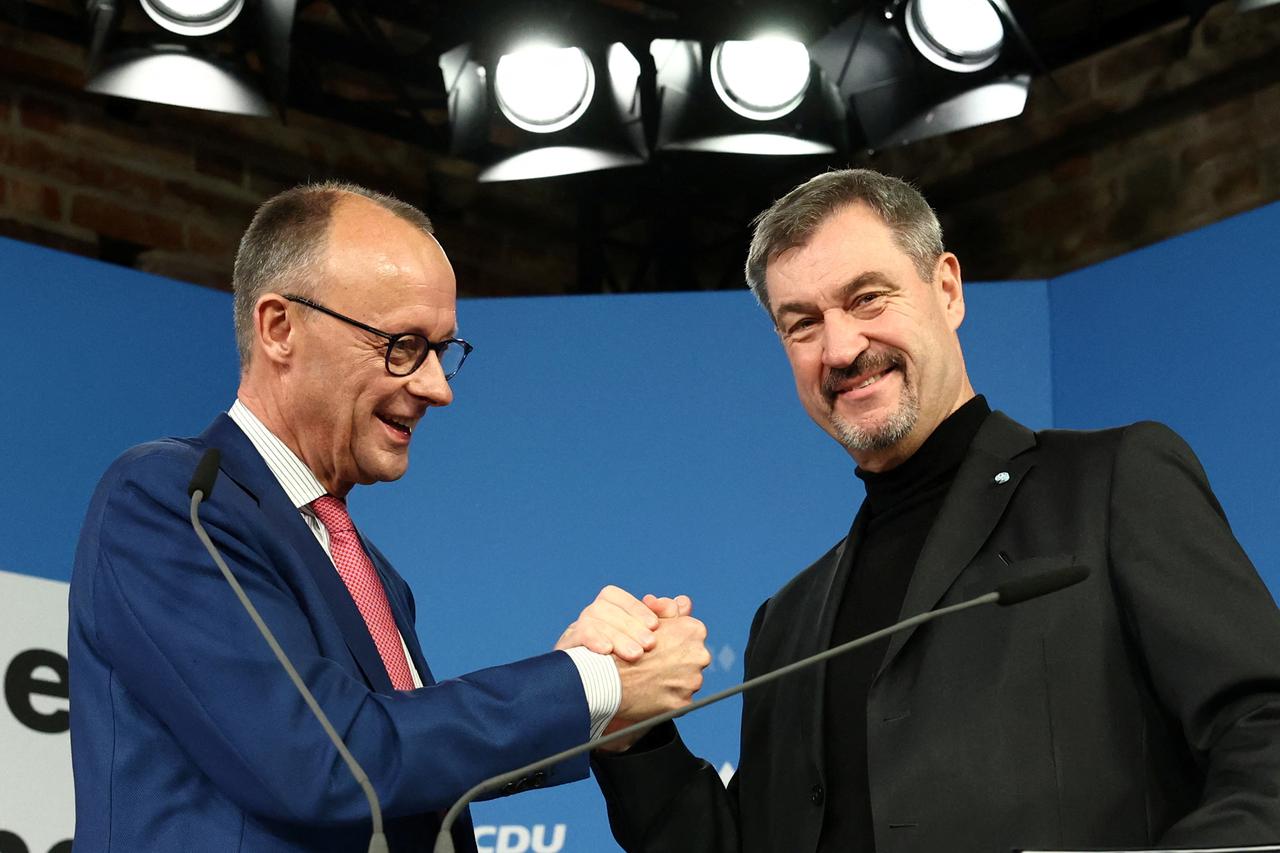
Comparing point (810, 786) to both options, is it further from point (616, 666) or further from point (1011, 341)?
point (1011, 341)

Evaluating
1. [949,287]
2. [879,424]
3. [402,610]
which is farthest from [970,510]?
[402,610]

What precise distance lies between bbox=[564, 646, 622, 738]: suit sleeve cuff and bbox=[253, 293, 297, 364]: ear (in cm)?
58

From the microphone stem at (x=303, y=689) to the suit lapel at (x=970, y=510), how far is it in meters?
0.73

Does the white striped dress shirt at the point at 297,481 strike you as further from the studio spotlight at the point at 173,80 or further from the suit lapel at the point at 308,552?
the studio spotlight at the point at 173,80

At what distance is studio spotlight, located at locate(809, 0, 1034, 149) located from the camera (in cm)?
409

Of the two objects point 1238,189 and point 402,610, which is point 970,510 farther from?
point 1238,189

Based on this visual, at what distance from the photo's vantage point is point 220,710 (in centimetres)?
177

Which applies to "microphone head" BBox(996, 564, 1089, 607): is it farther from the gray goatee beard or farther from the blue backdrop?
the blue backdrop

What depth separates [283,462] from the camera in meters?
2.17

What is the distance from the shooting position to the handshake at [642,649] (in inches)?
79.5

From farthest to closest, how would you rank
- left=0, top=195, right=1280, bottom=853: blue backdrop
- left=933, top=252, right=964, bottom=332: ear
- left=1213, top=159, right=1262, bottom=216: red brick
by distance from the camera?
1. left=1213, top=159, right=1262, bottom=216: red brick
2. left=0, top=195, right=1280, bottom=853: blue backdrop
3. left=933, top=252, right=964, bottom=332: ear

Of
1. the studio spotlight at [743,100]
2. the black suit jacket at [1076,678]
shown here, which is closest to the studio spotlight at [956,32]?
the studio spotlight at [743,100]

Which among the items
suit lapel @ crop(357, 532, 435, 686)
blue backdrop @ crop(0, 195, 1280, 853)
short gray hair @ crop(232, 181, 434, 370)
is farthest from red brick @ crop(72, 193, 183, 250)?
suit lapel @ crop(357, 532, 435, 686)

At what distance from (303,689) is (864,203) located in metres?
1.16
